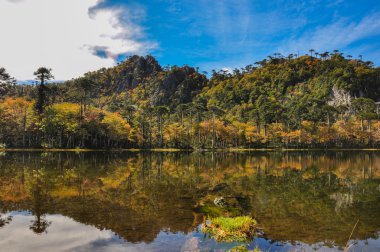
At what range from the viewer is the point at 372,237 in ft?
45.4

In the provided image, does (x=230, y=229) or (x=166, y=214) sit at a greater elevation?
(x=230, y=229)

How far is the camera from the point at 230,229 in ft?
43.6

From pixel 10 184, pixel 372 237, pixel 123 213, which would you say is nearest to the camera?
pixel 372 237

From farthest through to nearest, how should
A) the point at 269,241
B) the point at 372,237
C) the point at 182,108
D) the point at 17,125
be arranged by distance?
1. the point at 182,108
2. the point at 17,125
3. the point at 372,237
4. the point at 269,241

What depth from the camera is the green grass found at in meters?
12.8

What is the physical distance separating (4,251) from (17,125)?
285 ft

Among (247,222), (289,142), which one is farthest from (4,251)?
(289,142)

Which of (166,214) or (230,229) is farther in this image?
(166,214)

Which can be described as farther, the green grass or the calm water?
the green grass

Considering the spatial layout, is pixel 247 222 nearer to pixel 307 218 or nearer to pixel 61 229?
pixel 307 218

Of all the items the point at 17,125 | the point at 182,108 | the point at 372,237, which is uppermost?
the point at 182,108

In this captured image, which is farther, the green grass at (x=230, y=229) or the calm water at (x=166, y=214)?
the green grass at (x=230, y=229)

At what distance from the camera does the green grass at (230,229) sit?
504 inches

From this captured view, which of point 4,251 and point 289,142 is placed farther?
point 289,142
